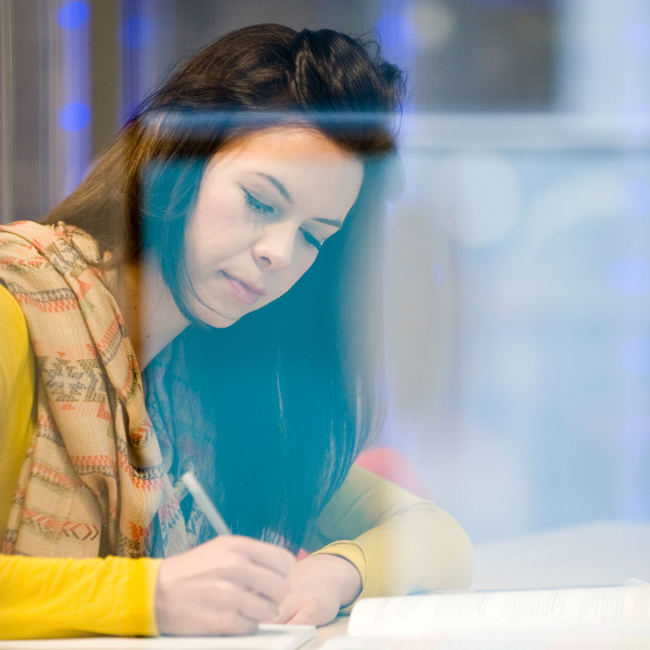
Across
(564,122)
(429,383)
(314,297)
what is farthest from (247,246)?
(564,122)

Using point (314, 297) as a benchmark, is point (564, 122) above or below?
above

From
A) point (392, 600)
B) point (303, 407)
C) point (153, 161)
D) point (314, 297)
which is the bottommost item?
point (392, 600)

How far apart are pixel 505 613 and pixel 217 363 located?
351 millimetres

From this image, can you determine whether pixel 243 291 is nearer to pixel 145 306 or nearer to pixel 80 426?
pixel 145 306

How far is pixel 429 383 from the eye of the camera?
0.73 metres

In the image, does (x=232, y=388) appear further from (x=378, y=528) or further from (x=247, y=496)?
(x=378, y=528)

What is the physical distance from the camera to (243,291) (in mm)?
733

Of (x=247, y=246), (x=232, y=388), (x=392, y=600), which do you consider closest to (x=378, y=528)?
(x=392, y=600)

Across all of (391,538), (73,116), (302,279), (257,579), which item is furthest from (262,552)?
(73,116)

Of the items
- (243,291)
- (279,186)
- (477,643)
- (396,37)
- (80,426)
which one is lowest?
(477,643)

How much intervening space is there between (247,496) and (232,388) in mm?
105

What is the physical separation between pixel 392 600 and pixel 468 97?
488 mm

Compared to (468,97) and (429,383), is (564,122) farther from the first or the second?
(429,383)

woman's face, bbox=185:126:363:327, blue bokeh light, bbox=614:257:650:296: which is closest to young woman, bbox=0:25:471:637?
woman's face, bbox=185:126:363:327
